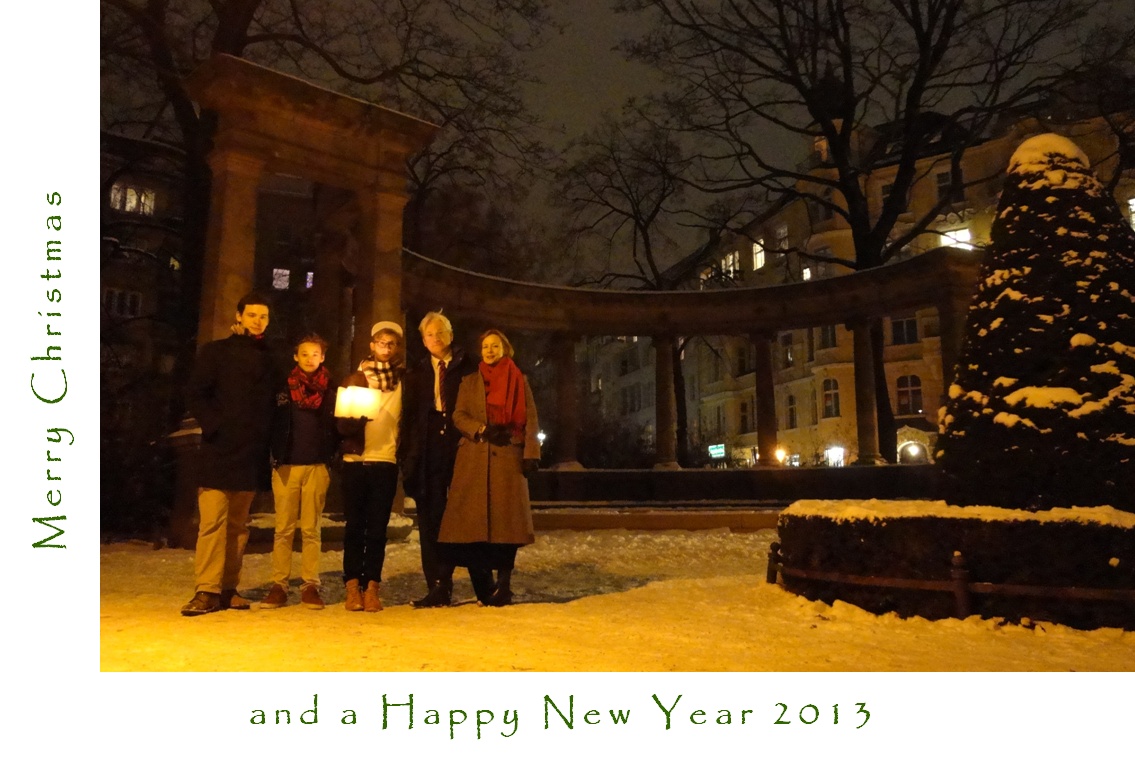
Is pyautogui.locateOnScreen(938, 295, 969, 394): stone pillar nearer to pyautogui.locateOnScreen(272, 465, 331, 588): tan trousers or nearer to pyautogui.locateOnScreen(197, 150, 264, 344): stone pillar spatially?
pyautogui.locateOnScreen(197, 150, 264, 344): stone pillar

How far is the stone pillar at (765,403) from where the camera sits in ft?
72.3

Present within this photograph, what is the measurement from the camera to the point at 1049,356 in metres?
6.95

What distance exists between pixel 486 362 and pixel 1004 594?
4.07m

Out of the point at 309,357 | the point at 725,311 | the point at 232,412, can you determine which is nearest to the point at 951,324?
the point at 725,311

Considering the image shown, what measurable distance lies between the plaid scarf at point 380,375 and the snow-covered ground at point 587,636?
5.53 feet

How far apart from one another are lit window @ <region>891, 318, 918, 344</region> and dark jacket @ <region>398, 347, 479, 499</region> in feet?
148

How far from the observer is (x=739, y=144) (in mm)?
25734

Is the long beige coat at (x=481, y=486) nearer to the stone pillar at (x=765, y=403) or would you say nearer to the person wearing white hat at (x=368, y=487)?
the person wearing white hat at (x=368, y=487)

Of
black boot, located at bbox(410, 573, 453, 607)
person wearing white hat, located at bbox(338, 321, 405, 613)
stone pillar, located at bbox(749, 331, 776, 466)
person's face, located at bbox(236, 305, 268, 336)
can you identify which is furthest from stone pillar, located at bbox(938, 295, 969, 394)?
person's face, located at bbox(236, 305, 268, 336)

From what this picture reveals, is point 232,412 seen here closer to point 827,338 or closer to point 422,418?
point 422,418

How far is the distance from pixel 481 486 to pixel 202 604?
7.00 ft

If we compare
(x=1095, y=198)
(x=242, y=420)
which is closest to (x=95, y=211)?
(x=242, y=420)

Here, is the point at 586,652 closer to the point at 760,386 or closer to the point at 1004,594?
the point at 1004,594

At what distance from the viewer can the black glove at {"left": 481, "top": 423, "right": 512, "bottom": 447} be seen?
7043 millimetres
